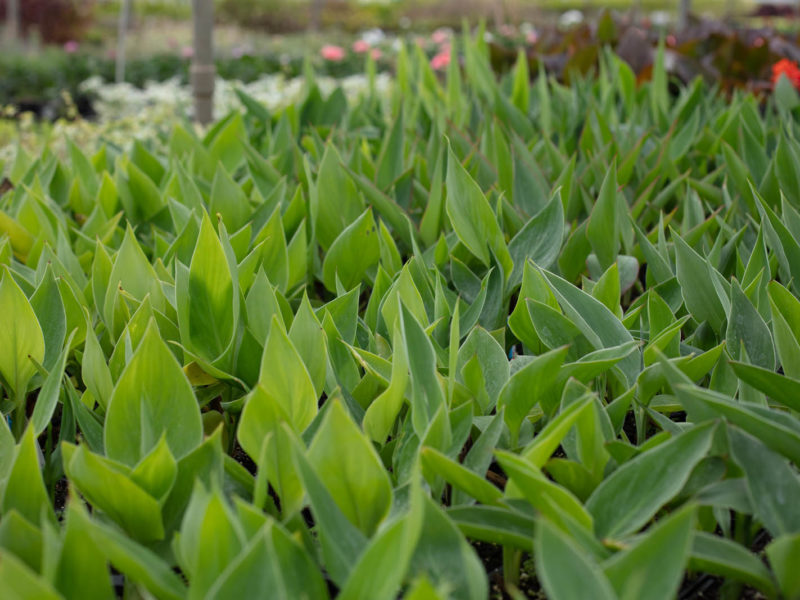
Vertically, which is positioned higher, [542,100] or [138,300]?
[542,100]

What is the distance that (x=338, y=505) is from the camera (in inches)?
34.4

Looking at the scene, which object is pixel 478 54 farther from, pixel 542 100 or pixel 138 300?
pixel 138 300

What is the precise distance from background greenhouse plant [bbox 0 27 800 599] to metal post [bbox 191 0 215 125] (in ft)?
10.6

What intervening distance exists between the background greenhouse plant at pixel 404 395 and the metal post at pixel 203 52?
3.24 metres

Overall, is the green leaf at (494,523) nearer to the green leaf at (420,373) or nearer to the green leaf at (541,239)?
the green leaf at (420,373)

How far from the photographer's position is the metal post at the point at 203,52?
494cm

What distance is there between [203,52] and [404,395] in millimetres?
4333

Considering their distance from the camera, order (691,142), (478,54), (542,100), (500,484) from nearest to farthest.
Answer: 1. (500,484)
2. (691,142)
3. (542,100)
4. (478,54)

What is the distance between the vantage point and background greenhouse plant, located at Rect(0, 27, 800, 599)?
0.78 metres

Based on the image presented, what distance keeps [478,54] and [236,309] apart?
87.5 inches

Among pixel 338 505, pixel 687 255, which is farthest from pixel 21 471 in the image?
pixel 687 255

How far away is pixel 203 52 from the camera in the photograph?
4.99 metres

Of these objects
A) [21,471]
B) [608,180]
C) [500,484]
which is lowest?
[500,484]

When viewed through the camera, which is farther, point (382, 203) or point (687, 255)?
point (382, 203)
